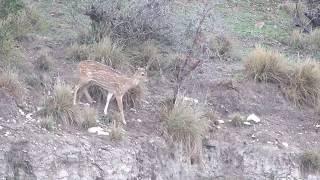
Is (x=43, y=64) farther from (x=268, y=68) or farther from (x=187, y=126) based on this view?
(x=268, y=68)

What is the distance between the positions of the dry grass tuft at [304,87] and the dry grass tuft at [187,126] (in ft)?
7.35

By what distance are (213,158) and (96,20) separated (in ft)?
12.1

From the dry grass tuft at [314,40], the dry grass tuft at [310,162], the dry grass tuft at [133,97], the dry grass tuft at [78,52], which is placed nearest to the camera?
the dry grass tuft at [310,162]

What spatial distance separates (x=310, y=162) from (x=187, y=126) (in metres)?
2.05

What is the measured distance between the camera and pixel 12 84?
1035 cm

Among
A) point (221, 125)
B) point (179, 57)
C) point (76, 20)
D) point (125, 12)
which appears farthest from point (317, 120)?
point (76, 20)

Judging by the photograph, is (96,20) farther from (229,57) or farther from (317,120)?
(317,120)

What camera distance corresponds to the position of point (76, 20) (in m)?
13.6

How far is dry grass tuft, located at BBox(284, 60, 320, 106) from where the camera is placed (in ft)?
40.3

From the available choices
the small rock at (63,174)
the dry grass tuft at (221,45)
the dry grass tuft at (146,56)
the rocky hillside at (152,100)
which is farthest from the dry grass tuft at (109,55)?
the small rock at (63,174)

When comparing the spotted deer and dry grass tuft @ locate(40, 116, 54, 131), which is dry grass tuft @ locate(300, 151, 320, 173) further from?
dry grass tuft @ locate(40, 116, 54, 131)

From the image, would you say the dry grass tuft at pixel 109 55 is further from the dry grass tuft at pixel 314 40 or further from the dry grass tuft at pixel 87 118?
the dry grass tuft at pixel 314 40

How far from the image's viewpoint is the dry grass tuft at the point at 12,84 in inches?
406

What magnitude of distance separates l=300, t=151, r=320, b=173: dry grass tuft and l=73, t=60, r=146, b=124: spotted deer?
286 cm
